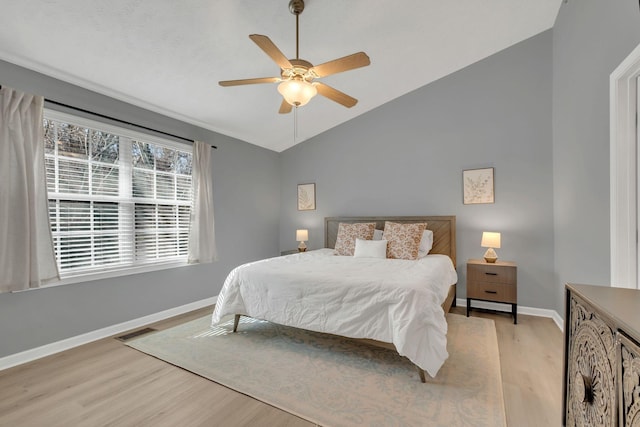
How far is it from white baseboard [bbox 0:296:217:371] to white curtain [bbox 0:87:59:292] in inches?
23.9

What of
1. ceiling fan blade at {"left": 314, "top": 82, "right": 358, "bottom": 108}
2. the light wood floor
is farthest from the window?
ceiling fan blade at {"left": 314, "top": 82, "right": 358, "bottom": 108}

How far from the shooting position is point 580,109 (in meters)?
2.56

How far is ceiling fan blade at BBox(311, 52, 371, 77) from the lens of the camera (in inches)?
76.5

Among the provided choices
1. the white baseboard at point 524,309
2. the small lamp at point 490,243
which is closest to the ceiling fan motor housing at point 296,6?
the small lamp at point 490,243

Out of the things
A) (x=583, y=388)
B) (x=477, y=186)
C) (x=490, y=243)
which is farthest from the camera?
(x=477, y=186)

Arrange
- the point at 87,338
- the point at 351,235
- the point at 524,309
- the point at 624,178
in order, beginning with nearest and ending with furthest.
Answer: the point at 624,178, the point at 87,338, the point at 524,309, the point at 351,235

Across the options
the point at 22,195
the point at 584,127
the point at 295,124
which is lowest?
the point at 22,195

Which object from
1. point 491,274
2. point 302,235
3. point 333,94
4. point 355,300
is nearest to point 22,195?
point 333,94

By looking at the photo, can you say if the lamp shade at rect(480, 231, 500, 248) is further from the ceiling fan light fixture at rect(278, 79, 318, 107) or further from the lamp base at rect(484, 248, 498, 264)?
the ceiling fan light fixture at rect(278, 79, 318, 107)

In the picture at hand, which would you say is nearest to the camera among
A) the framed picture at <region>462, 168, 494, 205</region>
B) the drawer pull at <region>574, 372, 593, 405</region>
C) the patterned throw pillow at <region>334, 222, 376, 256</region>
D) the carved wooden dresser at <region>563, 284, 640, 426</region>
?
the carved wooden dresser at <region>563, 284, 640, 426</region>

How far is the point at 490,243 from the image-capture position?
346cm

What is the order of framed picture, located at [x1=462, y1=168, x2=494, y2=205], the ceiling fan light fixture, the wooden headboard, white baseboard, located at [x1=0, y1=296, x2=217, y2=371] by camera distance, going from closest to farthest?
the ceiling fan light fixture, white baseboard, located at [x1=0, y1=296, x2=217, y2=371], framed picture, located at [x1=462, y1=168, x2=494, y2=205], the wooden headboard

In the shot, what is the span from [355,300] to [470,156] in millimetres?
2804

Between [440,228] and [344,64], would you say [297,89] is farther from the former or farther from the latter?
[440,228]
